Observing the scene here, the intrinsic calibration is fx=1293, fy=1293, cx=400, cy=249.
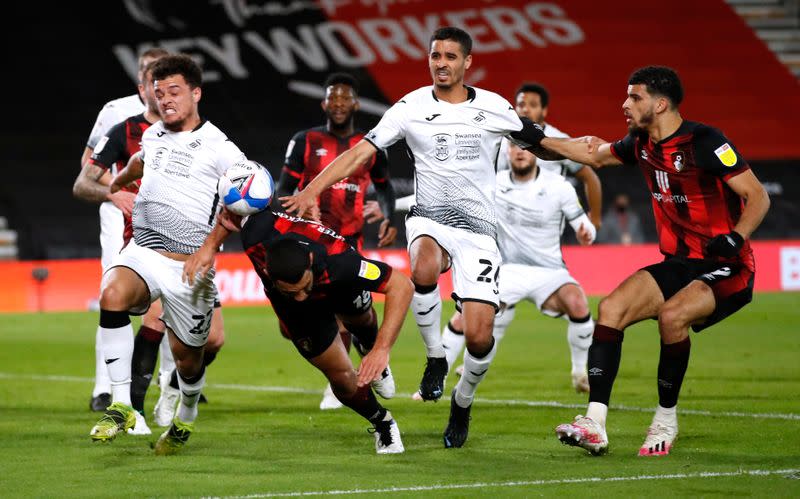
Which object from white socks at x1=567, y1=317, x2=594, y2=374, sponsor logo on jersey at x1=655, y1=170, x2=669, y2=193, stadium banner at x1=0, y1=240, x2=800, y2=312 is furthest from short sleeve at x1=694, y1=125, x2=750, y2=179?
stadium banner at x1=0, y1=240, x2=800, y2=312

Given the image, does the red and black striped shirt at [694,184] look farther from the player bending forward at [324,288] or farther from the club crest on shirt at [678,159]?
the player bending forward at [324,288]

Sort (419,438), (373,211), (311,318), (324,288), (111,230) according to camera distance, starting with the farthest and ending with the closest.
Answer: (373,211) → (111,230) → (419,438) → (311,318) → (324,288)

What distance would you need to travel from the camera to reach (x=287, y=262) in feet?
21.1

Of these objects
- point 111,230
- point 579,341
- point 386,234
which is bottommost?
point 579,341

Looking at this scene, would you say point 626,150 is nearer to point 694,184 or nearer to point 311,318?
point 694,184

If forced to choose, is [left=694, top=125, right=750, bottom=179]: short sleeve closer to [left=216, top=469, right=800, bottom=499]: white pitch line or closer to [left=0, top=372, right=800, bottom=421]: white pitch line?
[left=216, top=469, right=800, bottom=499]: white pitch line

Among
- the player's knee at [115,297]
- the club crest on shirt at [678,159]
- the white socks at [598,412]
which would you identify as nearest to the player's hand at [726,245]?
the club crest on shirt at [678,159]

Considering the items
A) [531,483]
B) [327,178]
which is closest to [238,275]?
[327,178]

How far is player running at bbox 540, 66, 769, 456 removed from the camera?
709cm

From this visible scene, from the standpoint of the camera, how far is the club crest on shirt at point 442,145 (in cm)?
780

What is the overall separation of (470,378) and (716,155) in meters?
1.91

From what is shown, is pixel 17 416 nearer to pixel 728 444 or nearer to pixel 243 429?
pixel 243 429

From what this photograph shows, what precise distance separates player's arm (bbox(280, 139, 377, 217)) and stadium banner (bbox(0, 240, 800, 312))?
1270cm

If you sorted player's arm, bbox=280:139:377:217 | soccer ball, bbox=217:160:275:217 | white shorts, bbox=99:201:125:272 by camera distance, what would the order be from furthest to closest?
1. white shorts, bbox=99:201:125:272
2. player's arm, bbox=280:139:377:217
3. soccer ball, bbox=217:160:275:217
